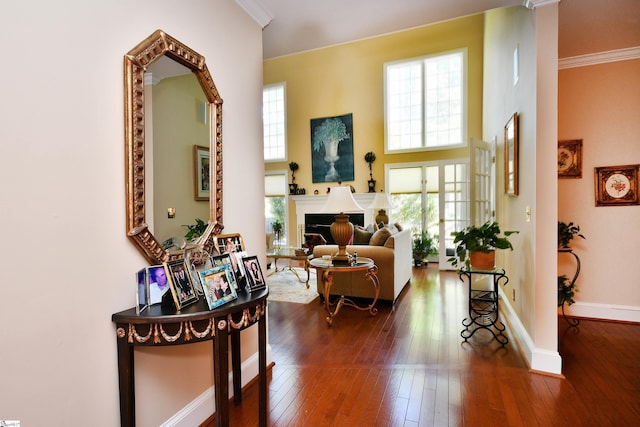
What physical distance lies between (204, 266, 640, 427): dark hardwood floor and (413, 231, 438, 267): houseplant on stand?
3120 millimetres

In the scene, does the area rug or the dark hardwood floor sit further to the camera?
the area rug

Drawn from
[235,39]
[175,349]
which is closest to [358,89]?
[235,39]

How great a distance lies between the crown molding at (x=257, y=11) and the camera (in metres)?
2.28

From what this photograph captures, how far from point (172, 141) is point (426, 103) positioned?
623 centimetres

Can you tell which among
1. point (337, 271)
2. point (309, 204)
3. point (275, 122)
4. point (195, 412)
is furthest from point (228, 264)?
point (275, 122)

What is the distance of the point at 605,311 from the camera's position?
11.4ft

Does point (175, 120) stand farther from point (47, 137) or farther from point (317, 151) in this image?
point (317, 151)

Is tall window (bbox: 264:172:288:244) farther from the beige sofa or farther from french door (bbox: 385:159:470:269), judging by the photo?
the beige sofa

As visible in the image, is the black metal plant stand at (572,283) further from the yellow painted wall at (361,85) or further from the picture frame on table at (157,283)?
the picture frame on table at (157,283)

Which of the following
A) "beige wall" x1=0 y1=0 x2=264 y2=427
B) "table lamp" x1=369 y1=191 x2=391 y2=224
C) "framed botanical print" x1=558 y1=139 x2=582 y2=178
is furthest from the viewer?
"table lamp" x1=369 y1=191 x2=391 y2=224

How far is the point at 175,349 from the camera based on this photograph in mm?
1742

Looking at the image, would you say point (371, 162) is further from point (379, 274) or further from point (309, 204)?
point (379, 274)

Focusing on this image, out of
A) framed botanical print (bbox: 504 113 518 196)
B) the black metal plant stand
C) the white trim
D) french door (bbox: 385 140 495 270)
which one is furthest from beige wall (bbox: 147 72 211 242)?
french door (bbox: 385 140 495 270)

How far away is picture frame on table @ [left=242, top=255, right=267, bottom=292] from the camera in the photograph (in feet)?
6.10
